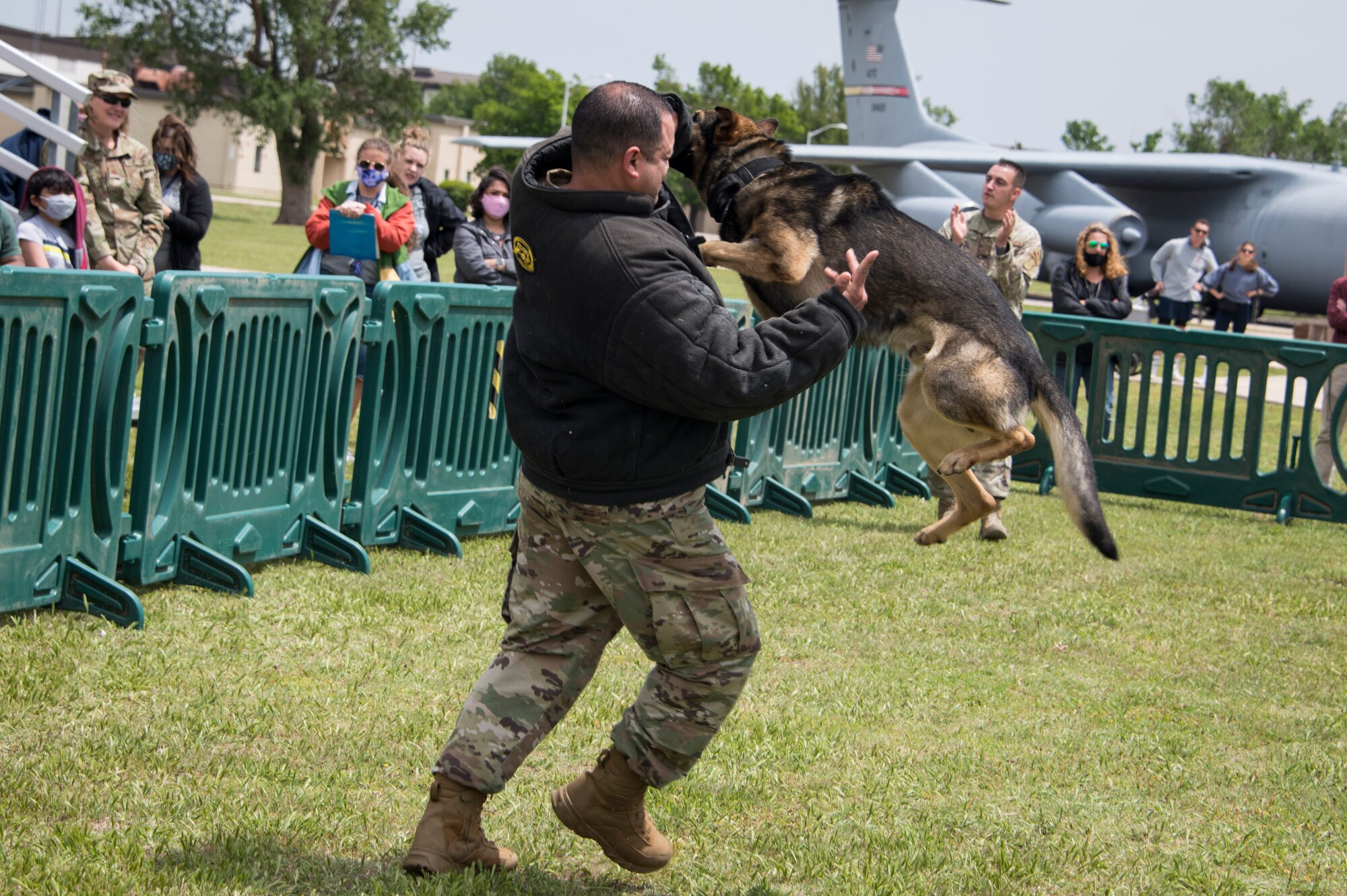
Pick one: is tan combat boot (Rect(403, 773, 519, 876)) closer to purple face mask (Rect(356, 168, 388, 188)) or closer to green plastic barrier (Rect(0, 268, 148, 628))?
green plastic barrier (Rect(0, 268, 148, 628))

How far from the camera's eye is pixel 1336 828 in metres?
4.05

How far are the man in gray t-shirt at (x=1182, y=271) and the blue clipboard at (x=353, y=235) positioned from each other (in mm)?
15879

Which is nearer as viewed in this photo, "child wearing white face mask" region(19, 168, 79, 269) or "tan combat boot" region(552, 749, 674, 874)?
"tan combat boot" region(552, 749, 674, 874)

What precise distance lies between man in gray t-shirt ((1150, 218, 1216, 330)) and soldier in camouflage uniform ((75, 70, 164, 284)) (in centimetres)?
1662

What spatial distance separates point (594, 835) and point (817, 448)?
6.25m

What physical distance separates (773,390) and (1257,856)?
2185mm

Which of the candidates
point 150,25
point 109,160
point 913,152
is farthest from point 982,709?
point 150,25

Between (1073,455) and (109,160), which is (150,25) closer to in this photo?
(109,160)

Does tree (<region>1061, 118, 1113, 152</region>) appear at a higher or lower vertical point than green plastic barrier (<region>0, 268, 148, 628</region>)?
higher

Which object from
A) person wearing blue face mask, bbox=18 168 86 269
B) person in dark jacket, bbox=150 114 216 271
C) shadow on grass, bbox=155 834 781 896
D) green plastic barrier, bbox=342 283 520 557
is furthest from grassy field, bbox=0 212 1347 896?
person in dark jacket, bbox=150 114 216 271

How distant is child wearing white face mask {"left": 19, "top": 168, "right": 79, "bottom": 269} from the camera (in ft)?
25.1

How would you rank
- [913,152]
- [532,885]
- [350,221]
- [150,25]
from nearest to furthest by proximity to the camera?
[532,885] → [350,221] → [913,152] → [150,25]

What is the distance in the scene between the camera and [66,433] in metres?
5.04

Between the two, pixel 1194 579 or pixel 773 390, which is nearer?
pixel 773 390
